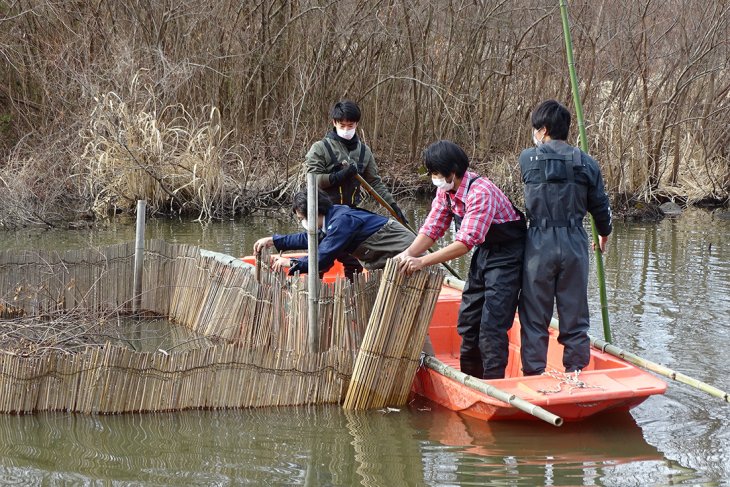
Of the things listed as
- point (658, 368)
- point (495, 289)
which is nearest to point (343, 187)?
point (495, 289)

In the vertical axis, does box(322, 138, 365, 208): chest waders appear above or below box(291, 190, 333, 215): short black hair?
above

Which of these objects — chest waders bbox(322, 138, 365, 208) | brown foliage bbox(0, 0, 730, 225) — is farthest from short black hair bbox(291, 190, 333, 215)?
brown foliage bbox(0, 0, 730, 225)

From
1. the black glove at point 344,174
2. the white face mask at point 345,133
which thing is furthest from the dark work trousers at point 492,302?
the white face mask at point 345,133

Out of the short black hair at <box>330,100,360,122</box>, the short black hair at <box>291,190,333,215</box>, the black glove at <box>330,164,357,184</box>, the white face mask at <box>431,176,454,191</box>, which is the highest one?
the short black hair at <box>330,100,360,122</box>

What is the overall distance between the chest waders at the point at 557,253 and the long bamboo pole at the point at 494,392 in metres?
0.53

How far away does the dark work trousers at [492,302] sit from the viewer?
248 inches

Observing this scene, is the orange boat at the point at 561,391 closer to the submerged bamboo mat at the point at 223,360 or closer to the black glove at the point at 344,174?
the submerged bamboo mat at the point at 223,360

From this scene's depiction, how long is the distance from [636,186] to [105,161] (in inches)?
309

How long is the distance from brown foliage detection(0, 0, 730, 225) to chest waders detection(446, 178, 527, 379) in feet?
29.6

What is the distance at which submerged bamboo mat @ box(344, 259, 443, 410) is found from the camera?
630cm

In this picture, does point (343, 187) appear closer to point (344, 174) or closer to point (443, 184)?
point (344, 174)

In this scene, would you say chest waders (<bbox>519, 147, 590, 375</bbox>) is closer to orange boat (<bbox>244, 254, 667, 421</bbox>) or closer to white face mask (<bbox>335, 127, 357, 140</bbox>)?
orange boat (<bbox>244, 254, 667, 421</bbox>)

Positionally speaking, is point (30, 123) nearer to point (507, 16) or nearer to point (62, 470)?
point (507, 16)

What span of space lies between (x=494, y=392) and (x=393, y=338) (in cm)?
83
